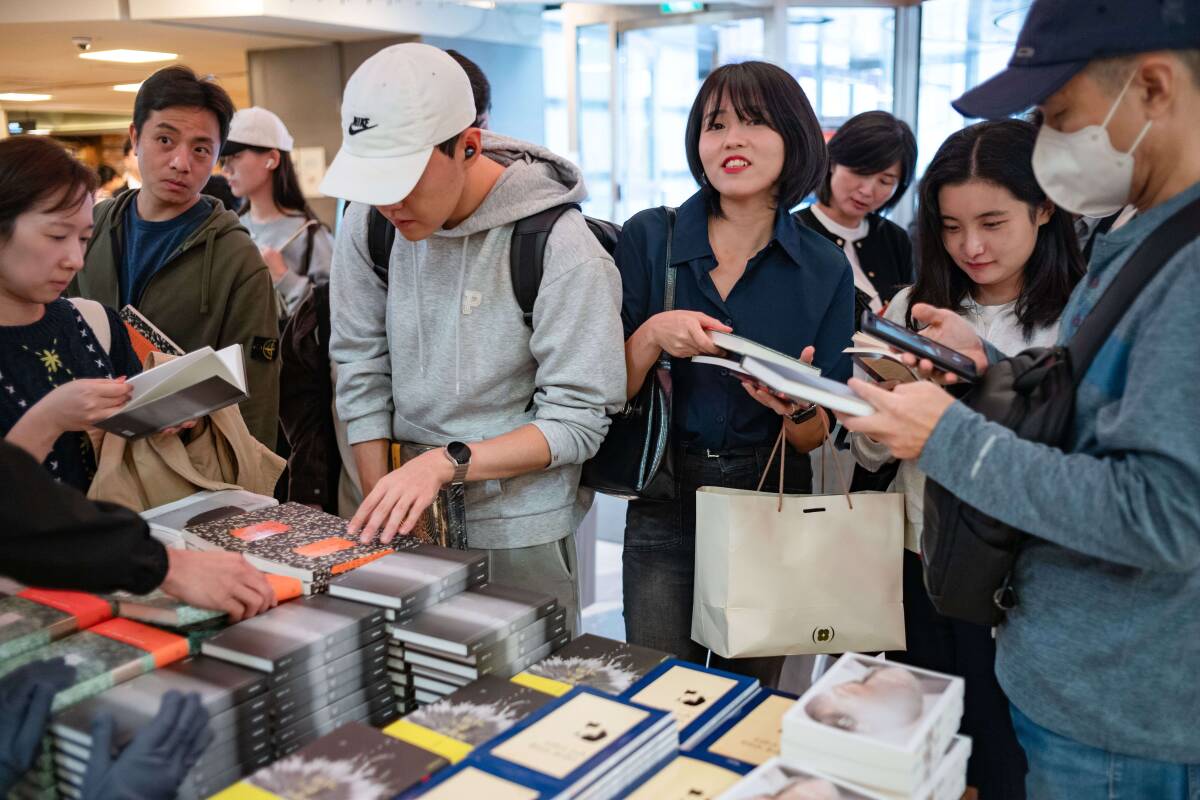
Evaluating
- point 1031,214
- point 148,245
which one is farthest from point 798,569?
point 148,245

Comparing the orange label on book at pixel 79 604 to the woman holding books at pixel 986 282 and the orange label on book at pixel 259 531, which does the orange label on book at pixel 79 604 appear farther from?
the woman holding books at pixel 986 282

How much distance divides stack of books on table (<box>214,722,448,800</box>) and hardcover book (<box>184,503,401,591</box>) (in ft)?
1.23

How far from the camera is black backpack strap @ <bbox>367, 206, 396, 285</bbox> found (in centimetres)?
202

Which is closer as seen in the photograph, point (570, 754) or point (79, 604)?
point (570, 754)

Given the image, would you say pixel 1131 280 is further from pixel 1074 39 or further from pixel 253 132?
pixel 253 132

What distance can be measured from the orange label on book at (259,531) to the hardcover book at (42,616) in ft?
0.84

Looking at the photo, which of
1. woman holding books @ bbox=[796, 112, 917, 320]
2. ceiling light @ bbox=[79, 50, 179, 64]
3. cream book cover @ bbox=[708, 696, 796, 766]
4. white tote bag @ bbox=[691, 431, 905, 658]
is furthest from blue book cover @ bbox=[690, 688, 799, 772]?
ceiling light @ bbox=[79, 50, 179, 64]

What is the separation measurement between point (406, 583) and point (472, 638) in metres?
0.17

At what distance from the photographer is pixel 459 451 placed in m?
1.78

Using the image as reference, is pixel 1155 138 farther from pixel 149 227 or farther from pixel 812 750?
pixel 149 227

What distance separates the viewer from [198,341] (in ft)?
8.88

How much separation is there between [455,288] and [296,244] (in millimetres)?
2261

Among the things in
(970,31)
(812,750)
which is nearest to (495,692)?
(812,750)

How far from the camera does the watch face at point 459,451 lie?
1.77 meters
